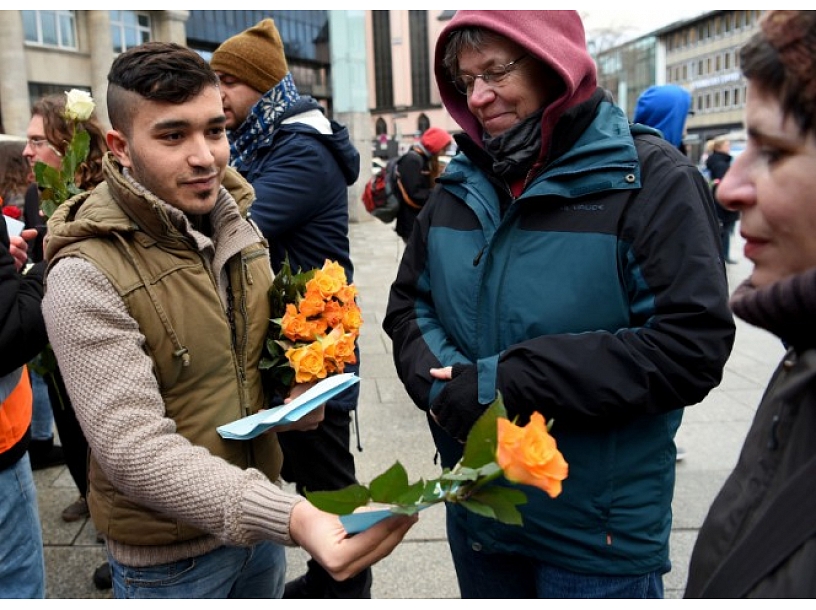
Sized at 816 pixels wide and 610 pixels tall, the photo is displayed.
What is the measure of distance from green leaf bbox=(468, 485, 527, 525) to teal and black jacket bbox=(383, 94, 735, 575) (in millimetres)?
497

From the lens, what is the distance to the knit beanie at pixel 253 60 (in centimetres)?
278

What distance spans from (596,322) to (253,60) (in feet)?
6.29

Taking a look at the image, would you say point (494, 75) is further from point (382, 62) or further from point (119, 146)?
point (382, 62)

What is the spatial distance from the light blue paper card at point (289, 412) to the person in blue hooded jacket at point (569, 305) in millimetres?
284

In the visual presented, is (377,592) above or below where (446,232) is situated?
below

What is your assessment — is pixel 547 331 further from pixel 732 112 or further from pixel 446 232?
pixel 732 112

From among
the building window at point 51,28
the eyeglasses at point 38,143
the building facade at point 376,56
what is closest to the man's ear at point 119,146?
the eyeglasses at point 38,143

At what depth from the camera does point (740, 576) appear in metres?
0.90

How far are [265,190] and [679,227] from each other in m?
1.60

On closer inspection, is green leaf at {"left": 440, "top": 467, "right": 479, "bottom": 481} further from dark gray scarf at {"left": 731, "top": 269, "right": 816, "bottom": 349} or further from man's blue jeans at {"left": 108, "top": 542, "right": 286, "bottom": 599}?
man's blue jeans at {"left": 108, "top": 542, "right": 286, "bottom": 599}

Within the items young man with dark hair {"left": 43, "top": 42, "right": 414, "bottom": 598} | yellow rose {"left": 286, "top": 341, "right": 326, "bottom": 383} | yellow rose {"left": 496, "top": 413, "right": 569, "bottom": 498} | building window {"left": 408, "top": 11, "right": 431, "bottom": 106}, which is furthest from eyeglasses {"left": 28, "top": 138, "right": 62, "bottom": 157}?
building window {"left": 408, "top": 11, "right": 431, "bottom": 106}

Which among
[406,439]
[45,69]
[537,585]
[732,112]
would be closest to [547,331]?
[537,585]

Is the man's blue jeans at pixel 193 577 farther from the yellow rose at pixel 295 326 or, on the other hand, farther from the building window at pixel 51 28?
the building window at pixel 51 28

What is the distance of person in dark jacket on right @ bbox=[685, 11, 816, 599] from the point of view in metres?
0.85
